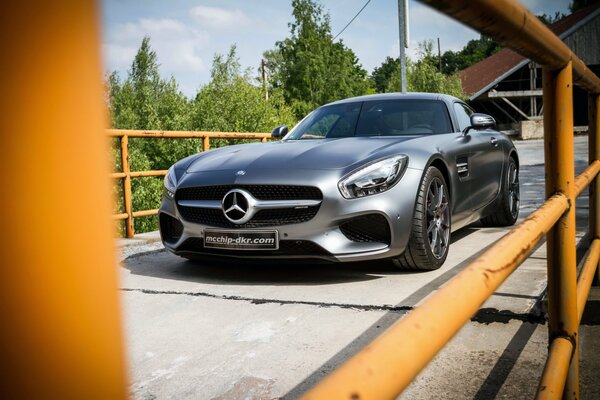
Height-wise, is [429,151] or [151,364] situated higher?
[429,151]

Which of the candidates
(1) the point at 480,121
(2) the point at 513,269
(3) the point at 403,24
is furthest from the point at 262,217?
(3) the point at 403,24

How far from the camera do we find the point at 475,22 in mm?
718

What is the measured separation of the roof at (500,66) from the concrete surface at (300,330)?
29609 mm

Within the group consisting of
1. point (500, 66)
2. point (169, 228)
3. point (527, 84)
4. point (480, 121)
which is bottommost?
point (169, 228)

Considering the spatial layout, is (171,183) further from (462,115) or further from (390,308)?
(462,115)

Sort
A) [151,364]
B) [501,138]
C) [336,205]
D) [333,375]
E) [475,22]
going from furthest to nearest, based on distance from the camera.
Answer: [501,138], [336,205], [151,364], [475,22], [333,375]

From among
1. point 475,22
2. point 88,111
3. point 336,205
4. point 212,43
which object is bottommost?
point 336,205

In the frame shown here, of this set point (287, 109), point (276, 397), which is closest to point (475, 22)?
point (276, 397)

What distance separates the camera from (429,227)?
3.86 m

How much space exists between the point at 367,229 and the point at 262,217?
0.67 metres

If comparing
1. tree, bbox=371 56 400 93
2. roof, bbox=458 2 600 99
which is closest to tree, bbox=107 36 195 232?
roof, bbox=458 2 600 99

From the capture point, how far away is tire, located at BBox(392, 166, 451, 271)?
3.68 m

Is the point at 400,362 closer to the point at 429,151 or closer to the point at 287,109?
the point at 429,151

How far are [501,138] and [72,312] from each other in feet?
19.8
